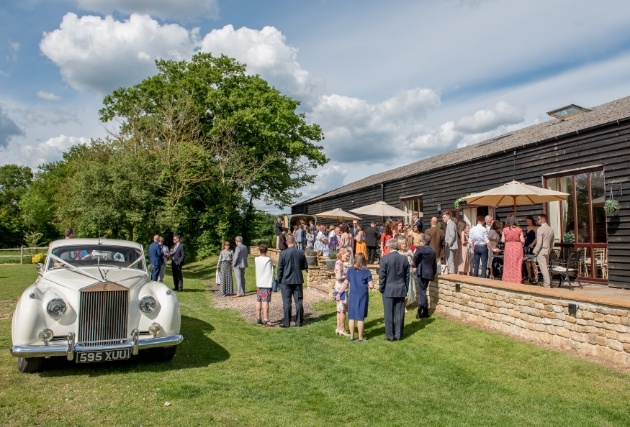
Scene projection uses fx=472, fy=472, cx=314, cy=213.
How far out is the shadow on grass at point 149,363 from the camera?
6.34 meters

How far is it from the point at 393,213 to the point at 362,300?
9.12 meters

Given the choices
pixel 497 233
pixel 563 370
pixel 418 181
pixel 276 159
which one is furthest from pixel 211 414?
pixel 276 159

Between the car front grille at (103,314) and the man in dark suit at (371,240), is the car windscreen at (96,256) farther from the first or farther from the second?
the man in dark suit at (371,240)

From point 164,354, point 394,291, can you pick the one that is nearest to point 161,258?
point 164,354

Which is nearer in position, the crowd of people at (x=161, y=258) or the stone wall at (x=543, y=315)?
the stone wall at (x=543, y=315)

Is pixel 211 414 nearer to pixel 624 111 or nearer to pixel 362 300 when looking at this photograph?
pixel 362 300

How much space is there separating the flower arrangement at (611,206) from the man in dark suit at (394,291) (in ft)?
19.1

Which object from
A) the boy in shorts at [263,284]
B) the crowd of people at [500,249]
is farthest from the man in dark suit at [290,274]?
the crowd of people at [500,249]

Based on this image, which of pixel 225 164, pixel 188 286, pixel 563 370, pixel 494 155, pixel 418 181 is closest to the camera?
pixel 563 370

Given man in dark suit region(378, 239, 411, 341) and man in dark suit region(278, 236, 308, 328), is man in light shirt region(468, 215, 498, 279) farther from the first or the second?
man in dark suit region(278, 236, 308, 328)

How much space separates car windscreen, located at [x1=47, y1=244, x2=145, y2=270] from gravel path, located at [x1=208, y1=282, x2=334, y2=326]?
3479 millimetres

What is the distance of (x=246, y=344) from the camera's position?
839 cm

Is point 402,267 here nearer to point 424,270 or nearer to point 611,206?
point 424,270

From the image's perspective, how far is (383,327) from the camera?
968 centimetres
